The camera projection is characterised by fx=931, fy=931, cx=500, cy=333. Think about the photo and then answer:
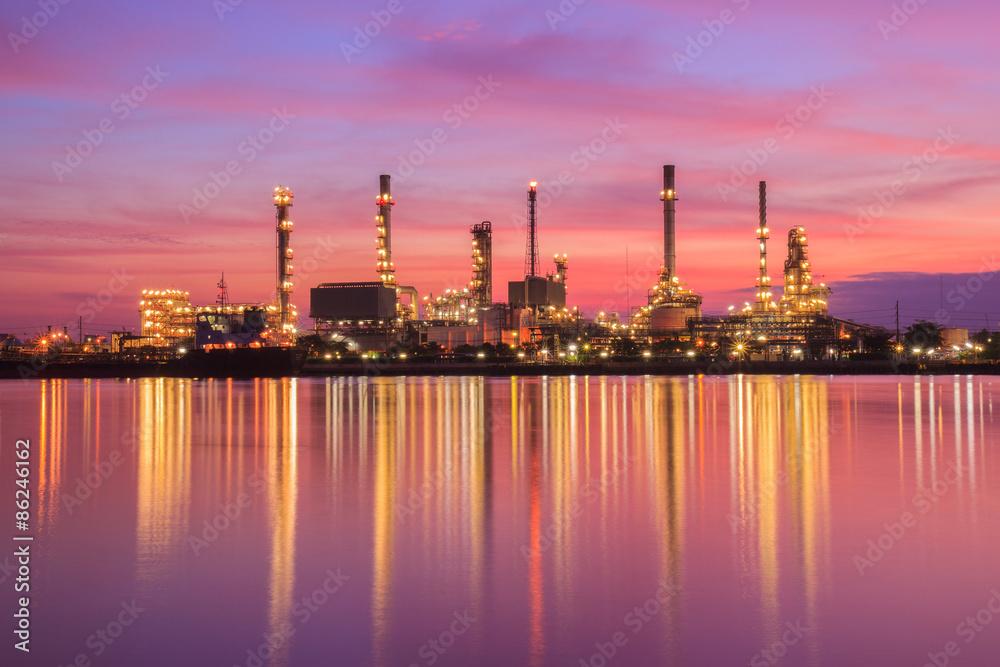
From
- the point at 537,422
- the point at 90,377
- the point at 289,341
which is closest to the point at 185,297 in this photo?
the point at 289,341

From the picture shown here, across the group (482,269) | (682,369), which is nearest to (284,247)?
(482,269)

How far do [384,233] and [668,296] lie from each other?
40813 millimetres

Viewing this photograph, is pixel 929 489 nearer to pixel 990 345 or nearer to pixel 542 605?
pixel 542 605

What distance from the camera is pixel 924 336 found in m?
134

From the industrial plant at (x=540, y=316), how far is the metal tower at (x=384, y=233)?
14 centimetres

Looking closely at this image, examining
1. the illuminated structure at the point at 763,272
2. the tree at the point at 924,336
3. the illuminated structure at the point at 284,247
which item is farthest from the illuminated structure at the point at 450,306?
the tree at the point at 924,336

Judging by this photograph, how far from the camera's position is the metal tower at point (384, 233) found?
430ft

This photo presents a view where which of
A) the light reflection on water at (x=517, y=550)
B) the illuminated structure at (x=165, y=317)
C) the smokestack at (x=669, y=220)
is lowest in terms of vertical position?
the light reflection on water at (x=517, y=550)

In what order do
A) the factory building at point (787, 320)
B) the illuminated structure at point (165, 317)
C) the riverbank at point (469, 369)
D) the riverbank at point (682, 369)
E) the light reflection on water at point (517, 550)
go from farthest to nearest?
1. the illuminated structure at point (165, 317)
2. the factory building at point (787, 320)
3. the riverbank at point (682, 369)
4. the riverbank at point (469, 369)
5. the light reflection on water at point (517, 550)

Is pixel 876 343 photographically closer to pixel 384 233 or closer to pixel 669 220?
pixel 669 220

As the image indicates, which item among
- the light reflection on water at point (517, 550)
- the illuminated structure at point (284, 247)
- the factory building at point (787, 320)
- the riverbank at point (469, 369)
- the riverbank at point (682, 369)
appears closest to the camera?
the light reflection on water at point (517, 550)

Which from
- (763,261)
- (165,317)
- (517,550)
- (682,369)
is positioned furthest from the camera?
(165,317)

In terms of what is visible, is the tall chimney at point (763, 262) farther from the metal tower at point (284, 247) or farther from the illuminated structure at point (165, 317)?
the illuminated structure at point (165, 317)

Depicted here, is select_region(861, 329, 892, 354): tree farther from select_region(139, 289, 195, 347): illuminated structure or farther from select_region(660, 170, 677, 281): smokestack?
select_region(139, 289, 195, 347): illuminated structure
